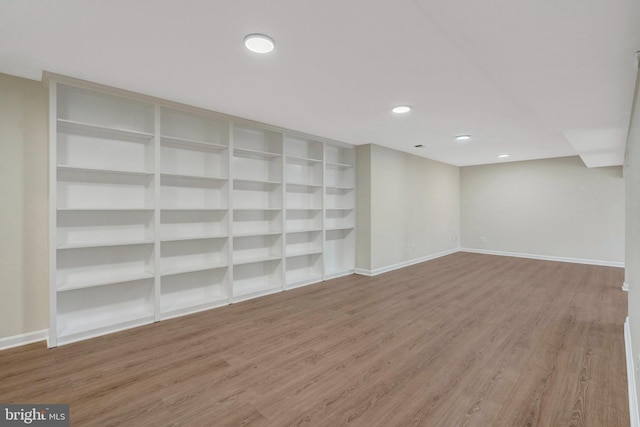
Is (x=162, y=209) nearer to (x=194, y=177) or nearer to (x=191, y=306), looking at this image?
(x=194, y=177)

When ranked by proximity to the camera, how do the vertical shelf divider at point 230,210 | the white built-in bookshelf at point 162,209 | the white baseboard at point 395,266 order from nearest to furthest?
the white built-in bookshelf at point 162,209 < the vertical shelf divider at point 230,210 < the white baseboard at point 395,266

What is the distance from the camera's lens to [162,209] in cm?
338

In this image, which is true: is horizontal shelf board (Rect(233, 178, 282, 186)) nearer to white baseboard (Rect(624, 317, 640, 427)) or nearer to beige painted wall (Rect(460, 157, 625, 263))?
white baseboard (Rect(624, 317, 640, 427))

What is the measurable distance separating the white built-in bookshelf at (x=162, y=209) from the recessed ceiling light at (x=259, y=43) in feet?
5.55

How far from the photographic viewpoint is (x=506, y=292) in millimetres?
4438

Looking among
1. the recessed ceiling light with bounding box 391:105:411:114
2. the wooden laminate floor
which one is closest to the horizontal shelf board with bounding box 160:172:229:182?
the wooden laminate floor

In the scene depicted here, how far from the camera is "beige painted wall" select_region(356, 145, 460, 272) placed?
5.57 metres

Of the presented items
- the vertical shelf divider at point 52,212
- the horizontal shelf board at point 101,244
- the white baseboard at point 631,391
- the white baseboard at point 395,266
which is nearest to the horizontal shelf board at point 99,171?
the vertical shelf divider at point 52,212

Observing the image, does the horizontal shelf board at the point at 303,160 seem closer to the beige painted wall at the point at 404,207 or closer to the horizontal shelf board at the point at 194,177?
the beige painted wall at the point at 404,207

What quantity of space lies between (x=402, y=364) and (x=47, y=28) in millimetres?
3488

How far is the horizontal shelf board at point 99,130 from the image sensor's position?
2.89 metres

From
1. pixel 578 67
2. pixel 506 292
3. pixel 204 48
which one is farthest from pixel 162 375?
pixel 506 292

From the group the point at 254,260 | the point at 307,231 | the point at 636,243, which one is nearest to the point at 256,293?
the point at 254,260

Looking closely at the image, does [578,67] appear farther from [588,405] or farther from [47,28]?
[47,28]
